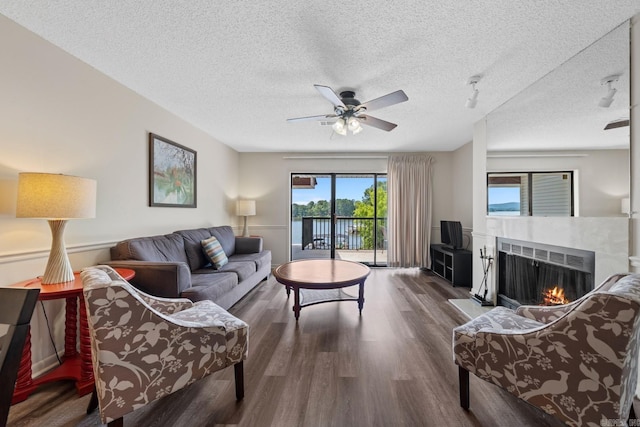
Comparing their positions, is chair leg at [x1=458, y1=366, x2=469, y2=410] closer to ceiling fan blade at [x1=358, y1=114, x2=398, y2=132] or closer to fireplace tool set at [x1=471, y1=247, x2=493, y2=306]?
fireplace tool set at [x1=471, y1=247, x2=493, y2=306]

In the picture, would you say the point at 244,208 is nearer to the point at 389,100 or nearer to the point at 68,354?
the point at 68,354

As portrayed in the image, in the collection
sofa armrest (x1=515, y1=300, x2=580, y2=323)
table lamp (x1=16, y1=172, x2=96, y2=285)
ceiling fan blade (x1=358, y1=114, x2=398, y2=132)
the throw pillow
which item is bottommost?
sofa armrest (x1=515, y1=300, x2=580, y2=323)

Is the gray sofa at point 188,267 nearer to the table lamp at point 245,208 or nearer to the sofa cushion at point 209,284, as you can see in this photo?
the sofa cushion at point 209,284

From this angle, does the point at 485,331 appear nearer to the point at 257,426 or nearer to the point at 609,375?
the point at 609,375

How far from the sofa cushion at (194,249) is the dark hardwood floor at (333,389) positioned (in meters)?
1.12

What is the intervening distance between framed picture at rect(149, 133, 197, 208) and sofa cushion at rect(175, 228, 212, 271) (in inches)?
16.4

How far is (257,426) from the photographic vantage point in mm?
1379

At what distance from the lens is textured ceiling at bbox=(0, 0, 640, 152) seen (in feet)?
5.07

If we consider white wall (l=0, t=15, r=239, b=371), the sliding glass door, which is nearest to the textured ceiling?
white wall (l=0, t=15, r=239, b=371)

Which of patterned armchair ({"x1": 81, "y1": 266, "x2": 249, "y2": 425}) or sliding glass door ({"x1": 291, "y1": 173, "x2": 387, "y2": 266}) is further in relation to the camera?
sliding glass door ({"x1": 291, "y1": 173, "x2": 387, "y2": 266})

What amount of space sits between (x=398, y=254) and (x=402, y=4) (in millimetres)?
4174

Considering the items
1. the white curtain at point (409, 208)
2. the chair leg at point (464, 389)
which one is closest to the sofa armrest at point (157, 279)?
the chair leg at point (464, 389)

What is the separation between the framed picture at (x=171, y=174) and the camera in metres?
2.92

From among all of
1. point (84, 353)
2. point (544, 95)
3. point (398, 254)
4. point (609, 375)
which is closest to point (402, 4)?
point (544, 95)
